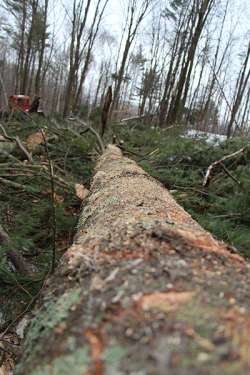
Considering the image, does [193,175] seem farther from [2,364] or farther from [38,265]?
[2,364]

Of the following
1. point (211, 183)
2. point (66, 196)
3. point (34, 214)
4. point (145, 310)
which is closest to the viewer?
point (145, 310)

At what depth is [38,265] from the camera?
254cm

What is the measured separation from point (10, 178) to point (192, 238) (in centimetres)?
310

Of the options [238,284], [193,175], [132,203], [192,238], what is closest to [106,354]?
[238,284]

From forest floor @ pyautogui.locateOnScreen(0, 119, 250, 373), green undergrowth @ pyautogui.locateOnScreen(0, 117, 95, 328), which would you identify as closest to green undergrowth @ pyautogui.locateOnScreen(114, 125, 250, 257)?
forest floor @ pyautogui.locateOnScreen(0, 119, 250, 373)

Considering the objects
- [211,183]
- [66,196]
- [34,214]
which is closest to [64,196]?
[66,196]

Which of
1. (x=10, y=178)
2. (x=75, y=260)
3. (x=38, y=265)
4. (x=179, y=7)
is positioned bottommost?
(x=38, y=265)

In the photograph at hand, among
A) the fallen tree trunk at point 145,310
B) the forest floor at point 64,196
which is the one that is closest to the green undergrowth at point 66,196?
the forest floor at point 64,196

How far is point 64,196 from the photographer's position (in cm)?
372

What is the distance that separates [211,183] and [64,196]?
6.02 ft

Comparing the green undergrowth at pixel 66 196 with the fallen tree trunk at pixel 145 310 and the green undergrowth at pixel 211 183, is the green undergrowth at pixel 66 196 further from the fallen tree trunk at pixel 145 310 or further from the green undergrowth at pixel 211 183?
the fallen tree trunk at pixel 145 310

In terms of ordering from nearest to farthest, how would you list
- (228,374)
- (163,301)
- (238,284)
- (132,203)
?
(228,374)
(163,301)
(238,284)
(132,203)

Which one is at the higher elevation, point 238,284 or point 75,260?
point 238,284

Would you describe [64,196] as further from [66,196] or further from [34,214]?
[34,214]
